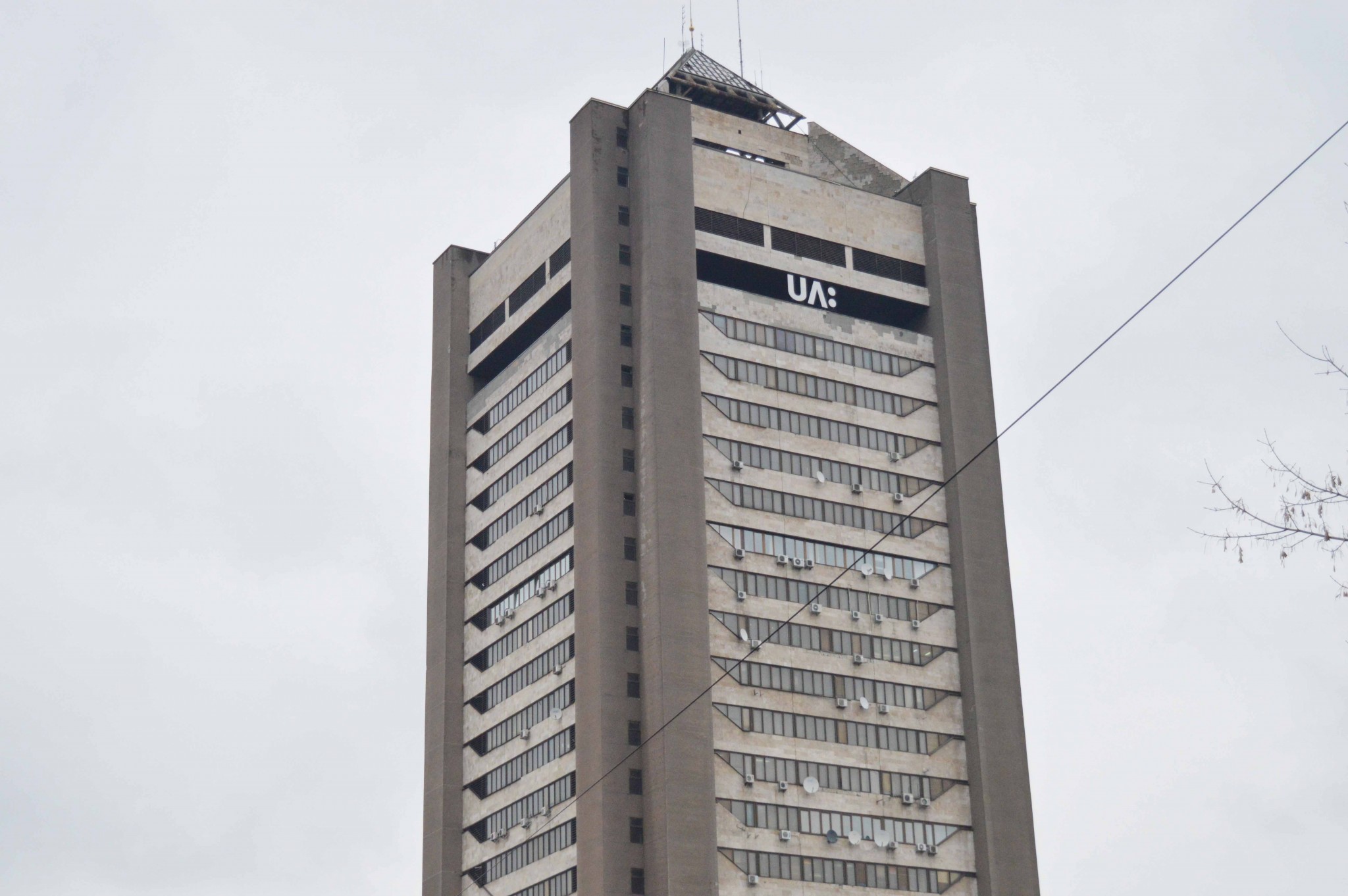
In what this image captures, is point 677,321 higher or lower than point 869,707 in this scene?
higher

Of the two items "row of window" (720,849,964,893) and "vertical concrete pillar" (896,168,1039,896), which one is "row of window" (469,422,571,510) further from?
"row of window" (720,849,964,893)

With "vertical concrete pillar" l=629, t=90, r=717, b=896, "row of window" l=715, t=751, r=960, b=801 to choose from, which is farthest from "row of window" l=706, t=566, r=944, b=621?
"row of window" l=715, t=751, r=960, b=801

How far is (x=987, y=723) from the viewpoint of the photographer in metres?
106

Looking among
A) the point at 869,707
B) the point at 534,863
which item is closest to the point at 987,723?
the point at 869,707

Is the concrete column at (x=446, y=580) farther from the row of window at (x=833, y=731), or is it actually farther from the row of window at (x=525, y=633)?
the row of window at (x=833, y=731)

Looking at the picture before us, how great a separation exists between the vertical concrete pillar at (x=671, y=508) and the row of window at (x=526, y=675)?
23.0 feet

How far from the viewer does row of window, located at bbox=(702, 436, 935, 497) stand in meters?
106

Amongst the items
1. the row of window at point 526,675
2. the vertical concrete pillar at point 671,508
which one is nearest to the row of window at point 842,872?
the vertical concrete pillar at point 671,508

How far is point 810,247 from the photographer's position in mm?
112688

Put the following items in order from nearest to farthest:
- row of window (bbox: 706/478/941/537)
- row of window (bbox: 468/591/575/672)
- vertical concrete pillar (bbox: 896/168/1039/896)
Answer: vertical concrete pillar (bbox: 896/168/1039/896) < row of window (bbox: 706/478/941/537) < row of window (bbox: 468/591/575/672)

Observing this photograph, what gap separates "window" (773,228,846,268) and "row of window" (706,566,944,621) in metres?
20.3

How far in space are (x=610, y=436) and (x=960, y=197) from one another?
97.8 feet

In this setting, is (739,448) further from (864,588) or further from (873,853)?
(873,853)

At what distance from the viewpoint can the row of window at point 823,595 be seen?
103 metres
